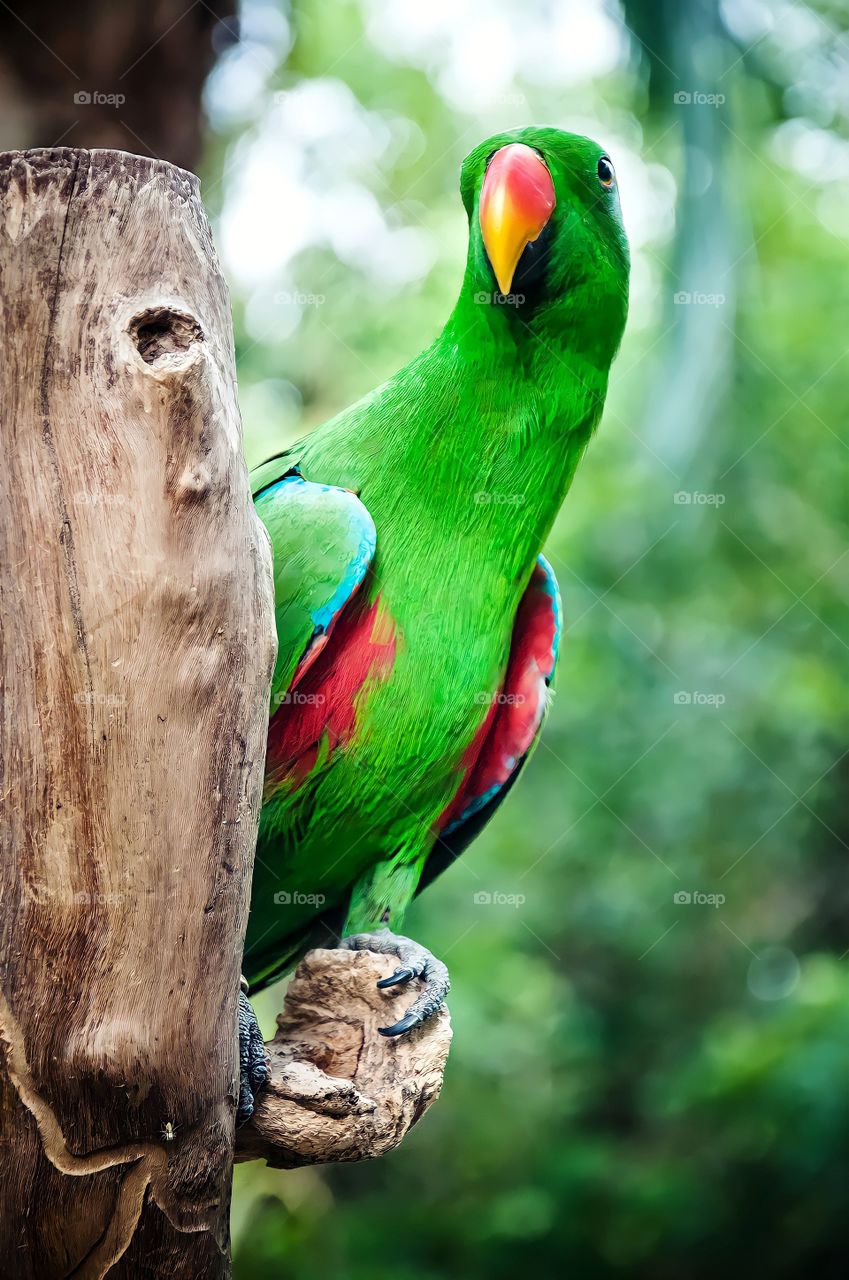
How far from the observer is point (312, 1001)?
76.0 inches

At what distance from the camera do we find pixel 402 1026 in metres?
1.84

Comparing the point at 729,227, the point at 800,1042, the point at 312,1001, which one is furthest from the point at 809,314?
the point at 312,1001

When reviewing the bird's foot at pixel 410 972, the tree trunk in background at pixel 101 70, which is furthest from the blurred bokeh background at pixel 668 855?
the bird's foot at pixel 410 972

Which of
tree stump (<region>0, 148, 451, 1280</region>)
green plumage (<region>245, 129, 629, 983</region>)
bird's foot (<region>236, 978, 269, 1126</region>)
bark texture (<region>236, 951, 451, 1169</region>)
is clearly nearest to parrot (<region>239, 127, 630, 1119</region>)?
green plumage (<region>245, 129, 629, 983</region>)

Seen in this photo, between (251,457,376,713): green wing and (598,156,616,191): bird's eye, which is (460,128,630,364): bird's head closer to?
(598,156,616,191): bird's eye

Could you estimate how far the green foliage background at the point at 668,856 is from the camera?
171 inches

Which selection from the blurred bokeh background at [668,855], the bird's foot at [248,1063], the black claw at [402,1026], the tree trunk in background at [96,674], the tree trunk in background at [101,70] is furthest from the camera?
the blurred bokeh background at [668,855]

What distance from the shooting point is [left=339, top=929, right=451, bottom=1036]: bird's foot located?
185cm

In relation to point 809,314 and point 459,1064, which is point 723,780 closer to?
point 459,1064

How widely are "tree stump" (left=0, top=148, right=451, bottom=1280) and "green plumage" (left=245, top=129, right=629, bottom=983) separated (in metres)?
0.57

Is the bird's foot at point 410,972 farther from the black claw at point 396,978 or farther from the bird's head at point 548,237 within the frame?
the bird's head at point 548,237

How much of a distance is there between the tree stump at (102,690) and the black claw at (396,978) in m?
0.48

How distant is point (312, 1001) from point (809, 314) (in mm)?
4089

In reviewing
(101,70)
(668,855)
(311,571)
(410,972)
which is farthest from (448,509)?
(668,855)
